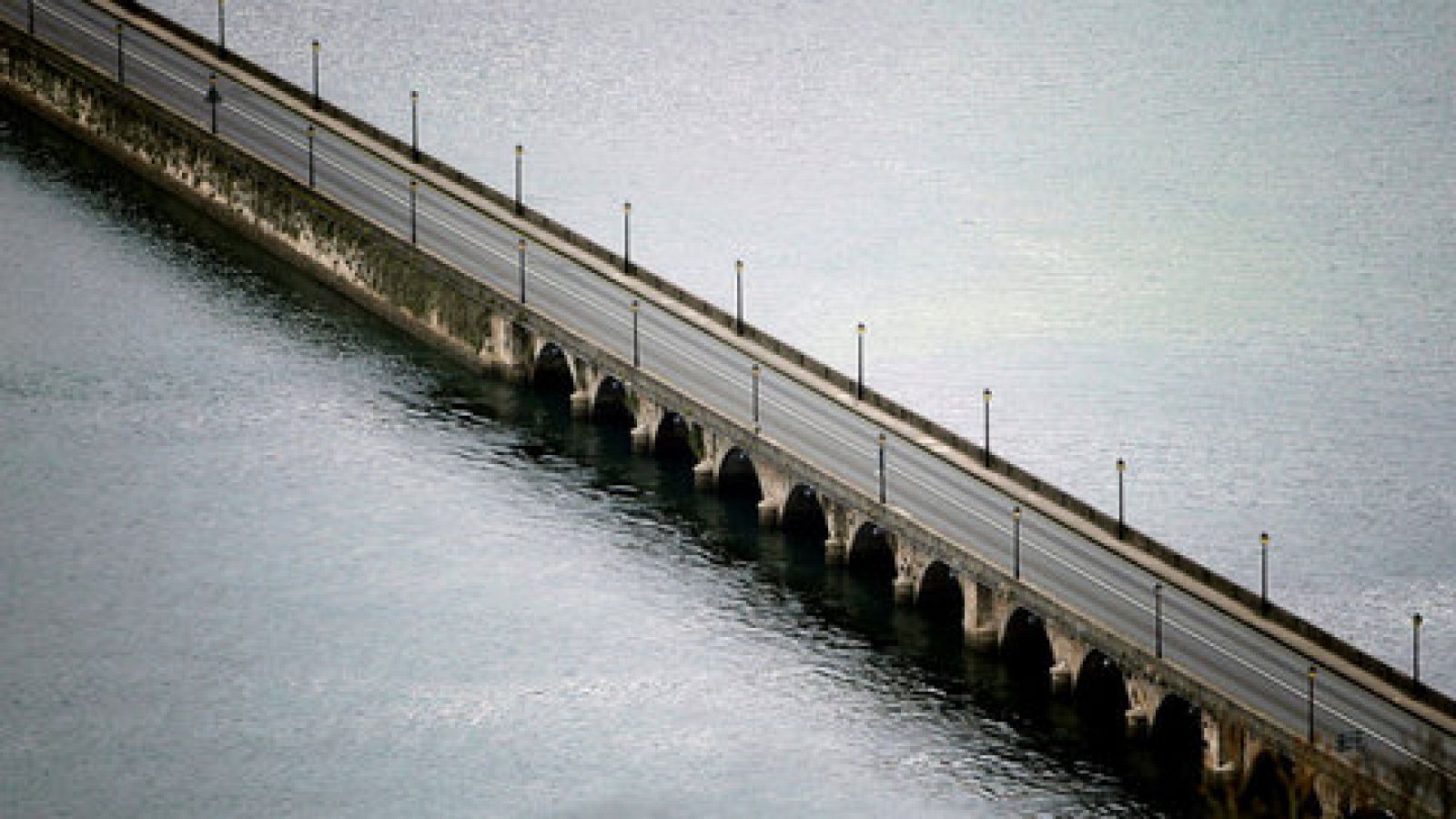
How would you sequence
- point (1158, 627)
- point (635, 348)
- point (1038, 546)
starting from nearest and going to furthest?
point (1158, 627), point (1038, 546), point (635, 348)

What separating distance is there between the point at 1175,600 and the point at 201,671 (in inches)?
1909

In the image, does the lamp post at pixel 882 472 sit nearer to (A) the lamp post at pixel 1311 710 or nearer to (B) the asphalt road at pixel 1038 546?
(B) the asphalt road at pixel 1038 546

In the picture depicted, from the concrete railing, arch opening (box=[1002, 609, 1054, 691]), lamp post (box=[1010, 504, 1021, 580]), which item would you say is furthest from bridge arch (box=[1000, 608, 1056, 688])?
the concrete railing

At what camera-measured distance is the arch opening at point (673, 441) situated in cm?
19262

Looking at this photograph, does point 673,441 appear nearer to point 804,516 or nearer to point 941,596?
point 804,516

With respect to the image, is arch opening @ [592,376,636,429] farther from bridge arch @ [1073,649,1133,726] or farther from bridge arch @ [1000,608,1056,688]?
bridge arch @ [1073,649,1133,726]

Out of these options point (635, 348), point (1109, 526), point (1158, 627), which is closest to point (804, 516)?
point (635, 348)

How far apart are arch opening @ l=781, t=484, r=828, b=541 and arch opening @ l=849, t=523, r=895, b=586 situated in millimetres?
5034

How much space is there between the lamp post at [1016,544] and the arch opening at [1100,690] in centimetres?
595

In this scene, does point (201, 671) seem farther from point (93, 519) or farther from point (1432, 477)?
point (1432, 477)

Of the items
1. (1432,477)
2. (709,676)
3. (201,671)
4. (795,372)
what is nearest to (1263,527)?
(1432,477)

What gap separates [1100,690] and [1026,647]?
6.15 metres

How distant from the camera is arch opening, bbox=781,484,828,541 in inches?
7160

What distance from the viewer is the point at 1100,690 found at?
529 ft
